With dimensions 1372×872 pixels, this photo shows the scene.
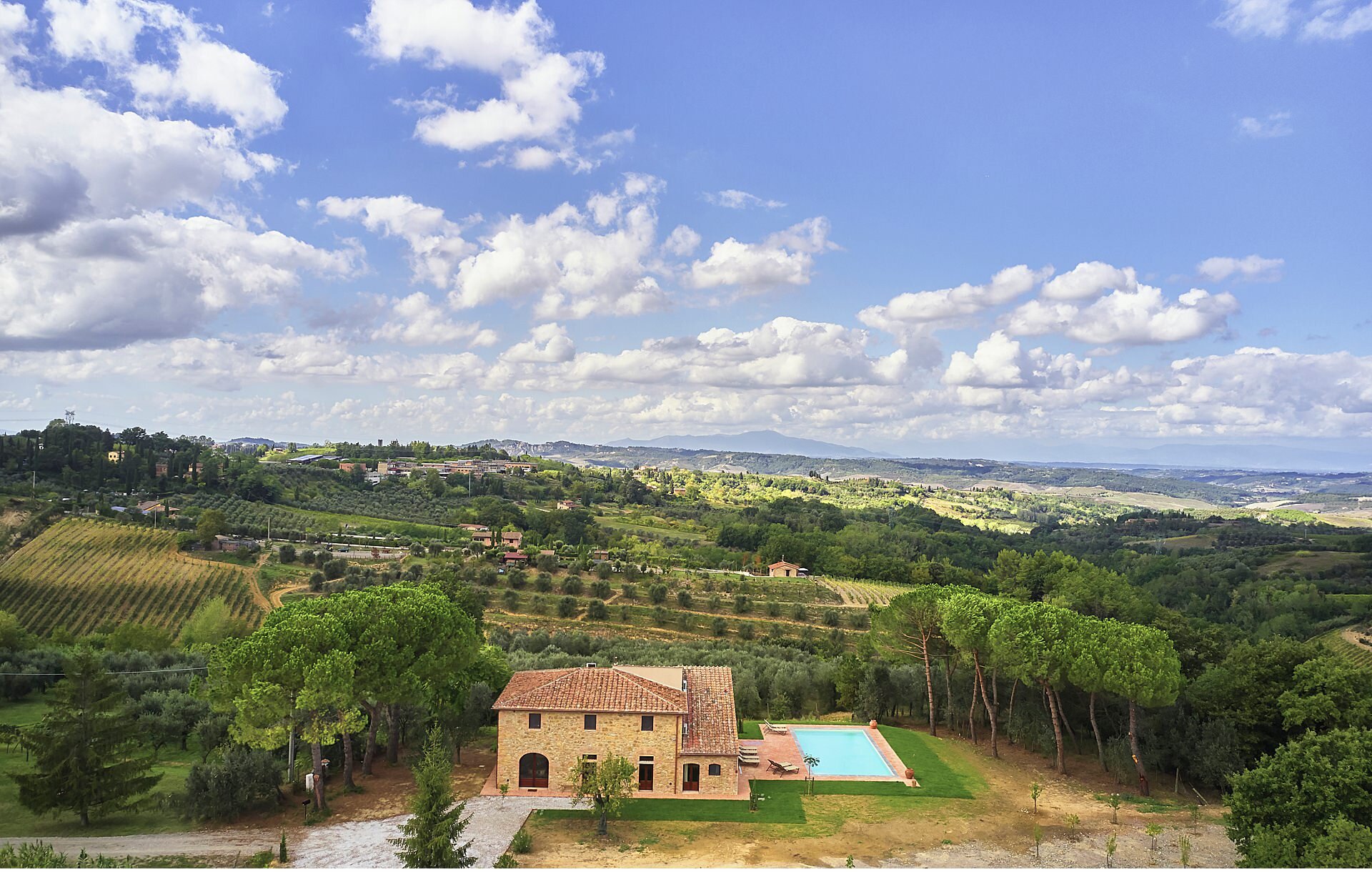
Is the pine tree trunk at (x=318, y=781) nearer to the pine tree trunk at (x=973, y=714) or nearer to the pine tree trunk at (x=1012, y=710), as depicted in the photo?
the pine tree trunk at (x=973, y=714)

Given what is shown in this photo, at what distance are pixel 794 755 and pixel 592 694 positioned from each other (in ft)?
29.6

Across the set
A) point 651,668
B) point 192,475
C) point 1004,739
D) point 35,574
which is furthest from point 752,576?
point 192,475

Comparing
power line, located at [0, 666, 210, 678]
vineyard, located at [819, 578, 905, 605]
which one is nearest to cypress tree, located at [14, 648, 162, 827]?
power line, located at [0, 666, 210, 678]

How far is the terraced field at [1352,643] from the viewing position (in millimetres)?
54344

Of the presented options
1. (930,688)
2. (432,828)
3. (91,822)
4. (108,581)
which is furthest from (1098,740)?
(108,581)

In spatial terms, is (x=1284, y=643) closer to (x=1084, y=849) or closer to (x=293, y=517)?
(x=1084, y=849)

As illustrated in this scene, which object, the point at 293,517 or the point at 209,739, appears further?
the point at 293,517

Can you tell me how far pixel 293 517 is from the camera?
9300cm

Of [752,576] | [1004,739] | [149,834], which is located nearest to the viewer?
[149,834]

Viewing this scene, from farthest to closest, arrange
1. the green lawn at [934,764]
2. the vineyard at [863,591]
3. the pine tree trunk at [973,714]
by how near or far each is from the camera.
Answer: the vineyard at [863,591]
the pine tree trunk at [973,714]
the green lawn at [934,764]

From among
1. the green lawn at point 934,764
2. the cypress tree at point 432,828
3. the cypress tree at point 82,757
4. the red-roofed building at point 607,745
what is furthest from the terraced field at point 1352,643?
the cypress tree at point 82,757

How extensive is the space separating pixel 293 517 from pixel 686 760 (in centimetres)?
8363

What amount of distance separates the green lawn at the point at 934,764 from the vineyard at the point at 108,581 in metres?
48.7

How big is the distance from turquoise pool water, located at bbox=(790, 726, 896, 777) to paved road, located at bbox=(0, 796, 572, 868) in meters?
12.1
